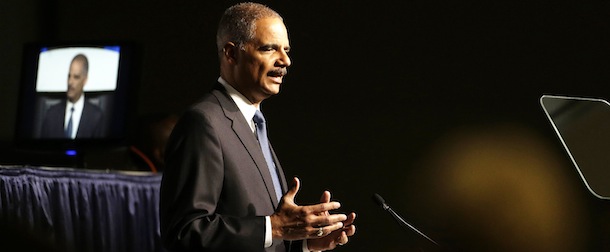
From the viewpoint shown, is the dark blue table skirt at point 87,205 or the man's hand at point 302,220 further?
the dark blue table skirt at point 87,205

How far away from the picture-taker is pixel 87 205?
11.0ft

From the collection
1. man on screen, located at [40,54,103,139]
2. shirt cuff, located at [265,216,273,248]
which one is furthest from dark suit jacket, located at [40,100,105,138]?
shirt cuff, located at [265,216,273,248]

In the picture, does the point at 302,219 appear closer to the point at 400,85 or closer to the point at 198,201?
the point at 198,201

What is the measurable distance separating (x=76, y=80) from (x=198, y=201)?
2.49 metres

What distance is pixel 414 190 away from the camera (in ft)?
13.8

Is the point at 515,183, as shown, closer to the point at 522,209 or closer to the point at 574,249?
the point at 522,209

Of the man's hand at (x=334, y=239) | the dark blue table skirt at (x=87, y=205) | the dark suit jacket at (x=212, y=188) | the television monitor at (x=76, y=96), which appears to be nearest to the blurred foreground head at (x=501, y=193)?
the dark blue table skirt at (x=87, y=205)

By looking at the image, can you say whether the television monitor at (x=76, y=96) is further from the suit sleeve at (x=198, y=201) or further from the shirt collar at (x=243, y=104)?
the suit sleeve at (x=198, y=201)

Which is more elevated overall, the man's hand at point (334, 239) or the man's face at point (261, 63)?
the man's face at point (261, 63)

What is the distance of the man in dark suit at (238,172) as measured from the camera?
1435mm

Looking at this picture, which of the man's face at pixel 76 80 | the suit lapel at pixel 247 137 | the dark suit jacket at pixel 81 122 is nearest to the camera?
the suit lapel at pixel 247 137

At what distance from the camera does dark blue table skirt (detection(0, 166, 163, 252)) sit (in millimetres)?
3146

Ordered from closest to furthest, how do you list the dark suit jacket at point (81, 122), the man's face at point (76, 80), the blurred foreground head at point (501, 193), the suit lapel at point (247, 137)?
the suit lapel at point (247, 137)
the dark suit jacket at point (81, 122)
the man's face at point (76, 80)
the blurred foreground head at point (501, 193)

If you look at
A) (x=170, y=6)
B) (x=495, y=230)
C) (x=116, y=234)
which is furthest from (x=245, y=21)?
(x=170, y=6)
